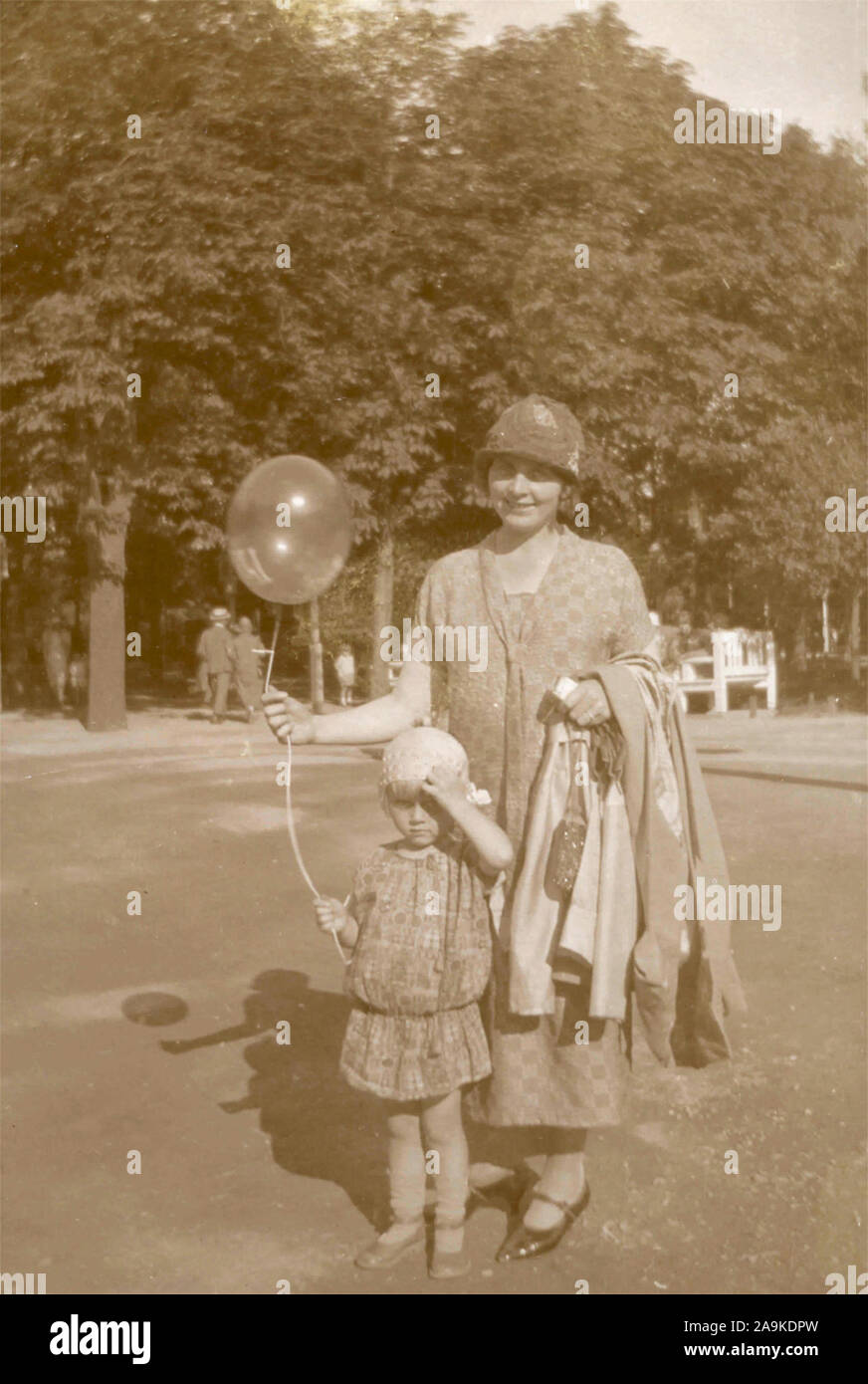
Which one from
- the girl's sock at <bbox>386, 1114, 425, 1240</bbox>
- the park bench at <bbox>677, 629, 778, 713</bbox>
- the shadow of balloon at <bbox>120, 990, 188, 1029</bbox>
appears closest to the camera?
the girl's sock at <bbox>386, 1114, 425, 1240</bbox>

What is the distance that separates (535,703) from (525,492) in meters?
0.52

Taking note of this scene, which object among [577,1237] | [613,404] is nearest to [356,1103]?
[577,1237]

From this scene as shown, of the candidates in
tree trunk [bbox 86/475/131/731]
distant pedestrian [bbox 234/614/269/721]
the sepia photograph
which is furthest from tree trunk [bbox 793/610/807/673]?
tree trunk [bbox 86/475/131/731]

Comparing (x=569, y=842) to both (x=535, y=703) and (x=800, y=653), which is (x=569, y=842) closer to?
(x=535, y=703)

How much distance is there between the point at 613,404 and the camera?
18906 millimetres

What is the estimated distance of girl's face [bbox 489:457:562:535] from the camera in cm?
367

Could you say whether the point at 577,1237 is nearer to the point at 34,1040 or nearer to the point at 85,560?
the point at 34,1040

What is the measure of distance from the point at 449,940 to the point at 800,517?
18492 mm

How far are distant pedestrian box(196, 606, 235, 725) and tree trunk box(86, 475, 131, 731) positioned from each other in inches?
66.5

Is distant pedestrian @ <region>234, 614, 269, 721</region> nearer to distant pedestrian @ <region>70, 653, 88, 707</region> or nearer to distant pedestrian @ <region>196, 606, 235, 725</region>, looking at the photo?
distant pedestrian @ <region>196, 606, 235, 725</region>

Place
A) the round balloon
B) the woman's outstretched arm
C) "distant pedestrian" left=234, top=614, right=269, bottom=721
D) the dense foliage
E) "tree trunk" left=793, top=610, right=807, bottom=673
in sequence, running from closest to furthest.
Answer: the woman's outstretched arm → the round balloon → the dense foliage → "distant pedestrian" left=234, top=614, right=269, bottom=721 → "tree trunk" left=793, top=610, right=807, bottom=673

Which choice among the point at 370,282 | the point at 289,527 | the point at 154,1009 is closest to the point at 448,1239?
the point at 289,527

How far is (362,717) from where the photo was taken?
3686 mm

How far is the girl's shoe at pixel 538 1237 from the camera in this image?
3.66m
